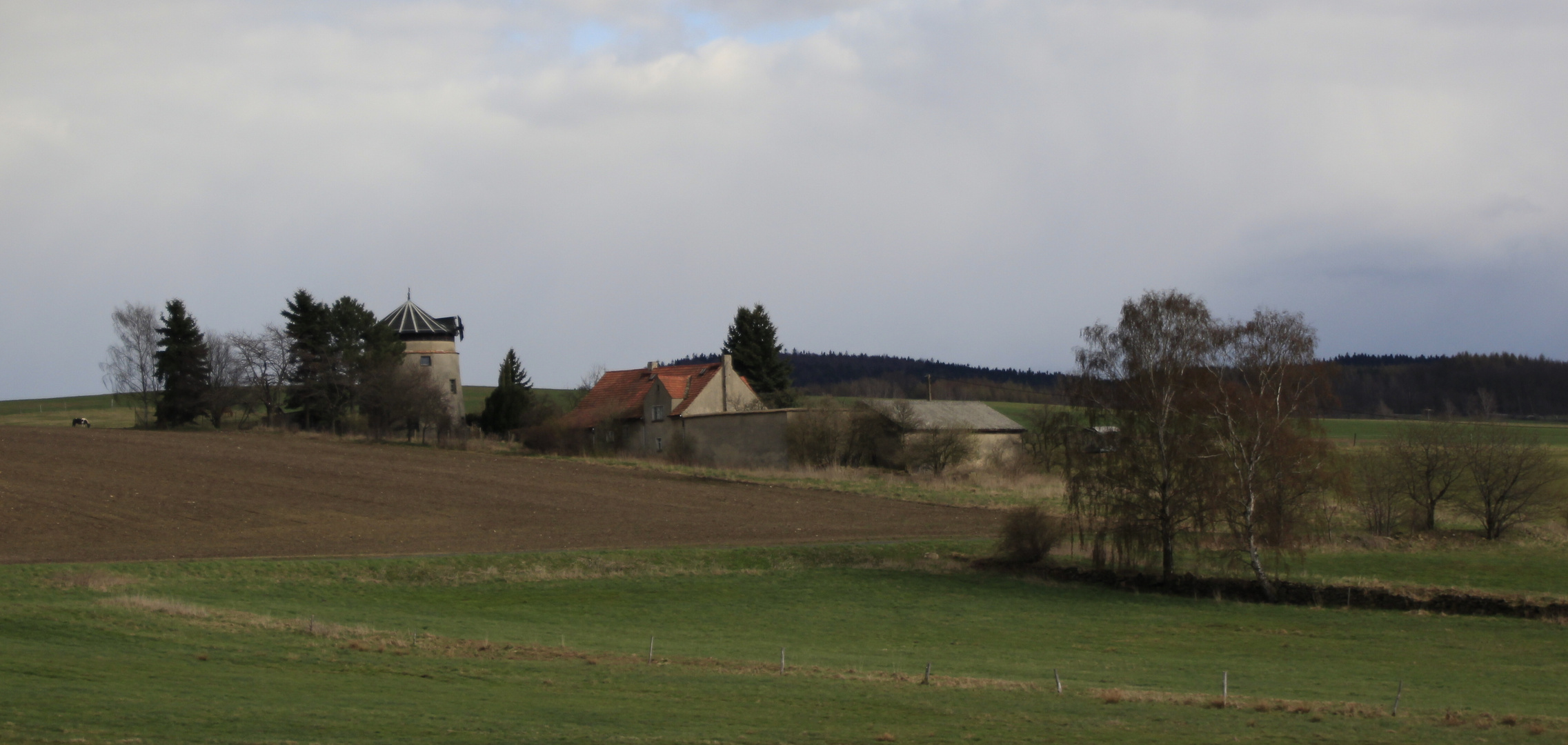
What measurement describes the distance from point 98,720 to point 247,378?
72.9 meters

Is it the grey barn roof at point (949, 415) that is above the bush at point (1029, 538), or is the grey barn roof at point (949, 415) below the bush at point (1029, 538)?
above

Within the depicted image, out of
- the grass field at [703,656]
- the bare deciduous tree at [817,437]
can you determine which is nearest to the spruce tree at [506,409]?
the bare deciduous tree at [817,437]

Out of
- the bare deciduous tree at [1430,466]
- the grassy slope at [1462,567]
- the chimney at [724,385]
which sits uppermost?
the chimney at [724,385]

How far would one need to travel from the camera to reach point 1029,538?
120 feet

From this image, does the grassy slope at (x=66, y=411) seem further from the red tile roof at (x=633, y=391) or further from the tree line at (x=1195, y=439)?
the tree line at (x=1195, y=439)

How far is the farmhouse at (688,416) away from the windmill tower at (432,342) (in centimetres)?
1279

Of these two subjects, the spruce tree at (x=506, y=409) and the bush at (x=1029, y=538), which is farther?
the spruce tree at (x=506, y=409)

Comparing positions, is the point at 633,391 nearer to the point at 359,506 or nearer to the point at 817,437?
the point at 817,437

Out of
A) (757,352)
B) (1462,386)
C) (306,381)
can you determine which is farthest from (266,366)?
(1462,386)

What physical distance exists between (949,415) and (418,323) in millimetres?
43338

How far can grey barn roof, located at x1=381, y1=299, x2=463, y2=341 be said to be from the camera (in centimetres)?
8562

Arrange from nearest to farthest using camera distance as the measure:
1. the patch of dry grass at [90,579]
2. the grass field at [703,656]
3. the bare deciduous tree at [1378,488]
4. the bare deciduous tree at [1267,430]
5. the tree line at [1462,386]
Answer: the grass field at [703,656]
the patch of dry grass at [90,579]
the bare deciduous tree at [1267,430]
the bare deciduous tree at [1378,488]
the tree line at [1462,386]

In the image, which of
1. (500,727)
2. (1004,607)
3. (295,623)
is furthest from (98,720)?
(1004,607)

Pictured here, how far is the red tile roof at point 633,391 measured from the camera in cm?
7206
